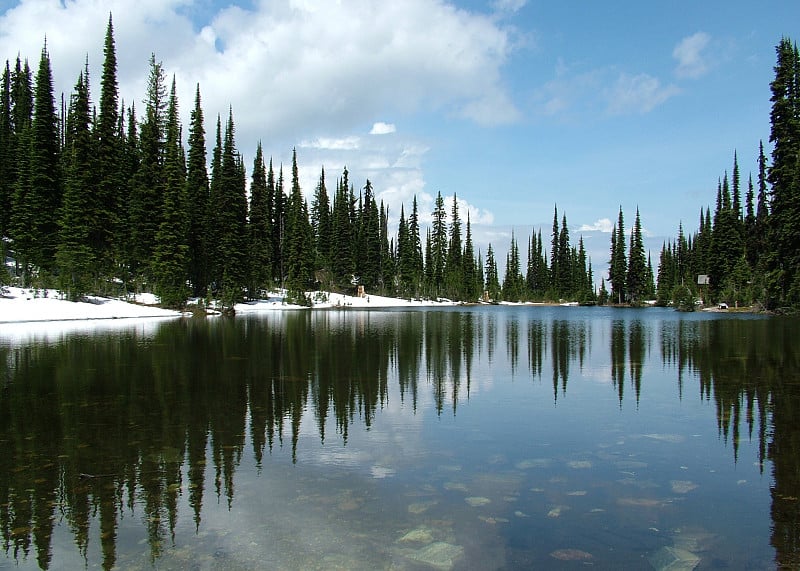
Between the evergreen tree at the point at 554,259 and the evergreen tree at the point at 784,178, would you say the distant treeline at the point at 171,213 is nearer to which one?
the evergreen tree at the point at 784,178

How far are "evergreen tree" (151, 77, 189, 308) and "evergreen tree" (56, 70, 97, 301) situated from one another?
582 centimetres

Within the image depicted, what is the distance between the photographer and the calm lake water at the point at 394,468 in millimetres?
6219

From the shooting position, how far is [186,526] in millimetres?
6750

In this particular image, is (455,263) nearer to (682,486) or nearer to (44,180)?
(44,180)

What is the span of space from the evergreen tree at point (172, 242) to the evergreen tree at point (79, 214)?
5818 millimetres

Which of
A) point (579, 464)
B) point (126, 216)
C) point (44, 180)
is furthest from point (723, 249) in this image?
point (579, 464)

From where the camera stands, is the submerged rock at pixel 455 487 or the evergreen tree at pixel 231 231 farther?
the evergreen tree at pixel 231 231

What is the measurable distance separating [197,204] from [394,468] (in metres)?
64.8

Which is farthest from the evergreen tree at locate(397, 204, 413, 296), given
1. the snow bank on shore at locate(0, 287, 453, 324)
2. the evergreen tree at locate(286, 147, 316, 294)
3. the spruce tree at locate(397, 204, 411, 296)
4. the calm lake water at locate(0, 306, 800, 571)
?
the calm lake water at locate(0, 306, 800, 571)

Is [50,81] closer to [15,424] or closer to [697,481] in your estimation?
[15,424]

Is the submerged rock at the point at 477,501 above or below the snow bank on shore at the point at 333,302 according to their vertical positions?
below

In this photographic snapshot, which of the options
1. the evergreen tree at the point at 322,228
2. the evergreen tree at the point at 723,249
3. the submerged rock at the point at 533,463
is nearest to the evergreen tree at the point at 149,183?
the evergreen tree at the point at 322,228

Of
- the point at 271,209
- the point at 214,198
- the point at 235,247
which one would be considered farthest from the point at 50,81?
the point at 271,209

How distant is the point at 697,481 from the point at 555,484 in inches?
83.3
